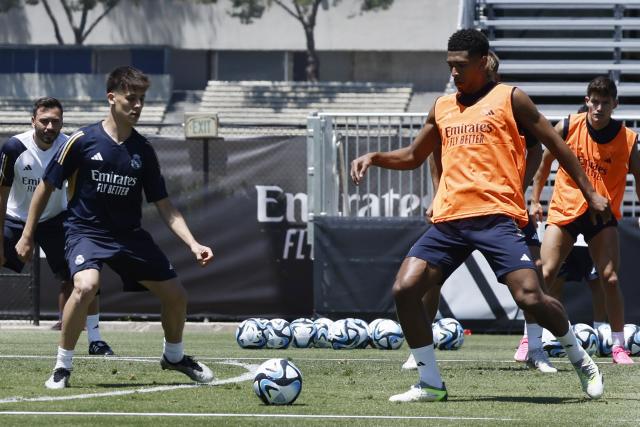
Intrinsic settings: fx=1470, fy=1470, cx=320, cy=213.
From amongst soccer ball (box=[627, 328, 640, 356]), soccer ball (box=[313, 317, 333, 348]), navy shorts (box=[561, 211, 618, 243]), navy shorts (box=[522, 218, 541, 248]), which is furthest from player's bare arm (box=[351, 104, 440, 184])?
soccer ball (box=[313, 317, 333, 348])

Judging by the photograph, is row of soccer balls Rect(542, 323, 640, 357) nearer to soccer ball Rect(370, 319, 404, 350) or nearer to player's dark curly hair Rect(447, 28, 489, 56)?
soccer ball Rect(370, 319, 404, 350)

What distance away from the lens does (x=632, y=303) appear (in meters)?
16.1

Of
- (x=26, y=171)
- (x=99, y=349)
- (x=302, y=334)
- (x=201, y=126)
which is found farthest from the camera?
(x=201, y=126)

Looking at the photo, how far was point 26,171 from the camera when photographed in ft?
41.5

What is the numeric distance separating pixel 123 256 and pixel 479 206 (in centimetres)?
233

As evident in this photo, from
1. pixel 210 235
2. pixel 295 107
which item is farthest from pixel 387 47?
pixel 210 235

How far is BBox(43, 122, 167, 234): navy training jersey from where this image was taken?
931cm

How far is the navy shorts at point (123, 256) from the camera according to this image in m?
9.23

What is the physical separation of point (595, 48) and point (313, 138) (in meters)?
5.84

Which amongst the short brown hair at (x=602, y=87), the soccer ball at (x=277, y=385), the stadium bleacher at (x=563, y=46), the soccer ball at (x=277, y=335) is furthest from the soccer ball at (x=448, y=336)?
the stadium bleacher at (x=563, y=46)

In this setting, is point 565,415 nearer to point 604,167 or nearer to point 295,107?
point 604,167

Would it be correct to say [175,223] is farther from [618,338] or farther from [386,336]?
[386,336]

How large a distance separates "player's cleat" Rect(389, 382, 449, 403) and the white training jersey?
16.1 feet

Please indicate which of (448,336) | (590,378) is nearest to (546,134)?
(590,378)
